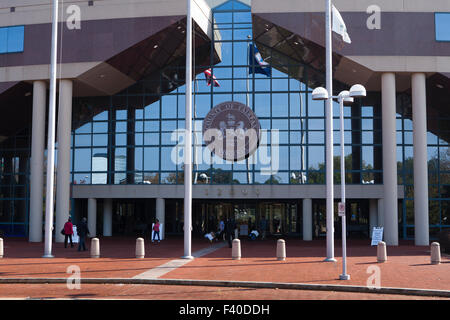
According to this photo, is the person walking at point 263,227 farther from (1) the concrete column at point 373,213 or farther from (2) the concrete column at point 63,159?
(2) the concrete column at point 63,159

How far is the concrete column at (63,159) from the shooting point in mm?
29531

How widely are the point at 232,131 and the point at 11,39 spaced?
1475 cm

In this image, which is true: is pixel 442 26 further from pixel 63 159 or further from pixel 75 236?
pixel 75 236

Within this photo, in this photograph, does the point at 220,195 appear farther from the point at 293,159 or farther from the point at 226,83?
the point at 226,83

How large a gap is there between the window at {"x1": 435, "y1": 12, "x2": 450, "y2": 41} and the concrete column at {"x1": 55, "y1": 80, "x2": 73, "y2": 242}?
70.5ft

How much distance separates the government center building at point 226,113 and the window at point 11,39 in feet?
0.26

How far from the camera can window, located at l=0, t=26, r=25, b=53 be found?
30.3 meters

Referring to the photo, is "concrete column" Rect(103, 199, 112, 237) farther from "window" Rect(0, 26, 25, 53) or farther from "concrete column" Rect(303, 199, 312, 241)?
"concrete column" Rect(303, 199, 312, 241)

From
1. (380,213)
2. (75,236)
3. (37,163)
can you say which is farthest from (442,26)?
(37,163)

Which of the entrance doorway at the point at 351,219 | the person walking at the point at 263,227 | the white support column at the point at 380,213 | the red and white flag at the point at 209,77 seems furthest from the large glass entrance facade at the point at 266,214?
the red and white flag at the point at 209,77
